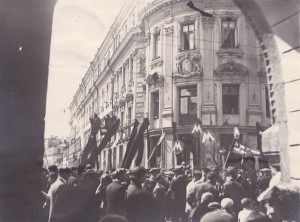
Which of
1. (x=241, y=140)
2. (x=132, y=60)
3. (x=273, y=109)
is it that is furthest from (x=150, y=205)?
(x=132, y=60)

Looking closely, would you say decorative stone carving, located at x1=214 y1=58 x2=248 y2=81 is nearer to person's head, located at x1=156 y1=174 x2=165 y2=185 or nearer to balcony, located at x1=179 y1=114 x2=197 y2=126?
balcony, located at x1=179 y1=114 x2=197 y2=126

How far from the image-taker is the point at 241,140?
1608 centimetres

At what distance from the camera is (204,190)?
6.15m

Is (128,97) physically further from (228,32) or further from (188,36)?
(228,32)

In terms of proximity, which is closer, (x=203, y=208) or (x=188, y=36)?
(x=203, y=208)

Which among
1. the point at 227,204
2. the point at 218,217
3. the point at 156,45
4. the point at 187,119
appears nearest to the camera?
the point at 218,217

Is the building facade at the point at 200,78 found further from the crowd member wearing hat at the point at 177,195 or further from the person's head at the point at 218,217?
the person's head at the point at 218,217

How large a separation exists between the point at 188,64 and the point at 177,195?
10.5 m

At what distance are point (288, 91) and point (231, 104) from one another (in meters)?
13.2

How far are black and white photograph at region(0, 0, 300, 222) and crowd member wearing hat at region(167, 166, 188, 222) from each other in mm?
24

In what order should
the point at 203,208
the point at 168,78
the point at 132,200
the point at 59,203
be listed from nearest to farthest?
the point at 132,200 → the point at 203,208 → the point at 59,203 → the point at 168,78

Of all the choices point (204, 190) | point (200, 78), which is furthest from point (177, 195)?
point (200, 78)

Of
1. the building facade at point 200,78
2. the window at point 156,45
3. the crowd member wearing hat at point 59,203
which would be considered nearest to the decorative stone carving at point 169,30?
the building facade at point 200,78

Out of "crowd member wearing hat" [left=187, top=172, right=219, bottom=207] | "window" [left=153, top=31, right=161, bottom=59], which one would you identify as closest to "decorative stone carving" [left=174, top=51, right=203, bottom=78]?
"window" [left=153, top=31, right=161, bottom=59]
